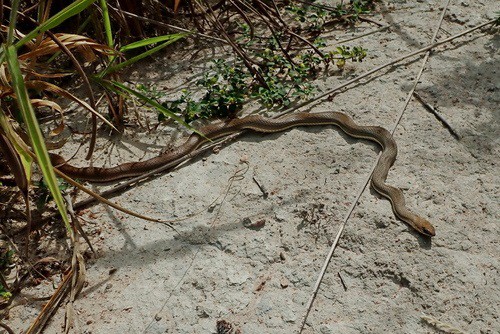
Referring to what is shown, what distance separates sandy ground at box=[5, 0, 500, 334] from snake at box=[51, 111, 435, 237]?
88 mm

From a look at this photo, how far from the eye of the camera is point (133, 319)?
3656mm

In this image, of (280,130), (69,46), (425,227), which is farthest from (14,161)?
(425,227)

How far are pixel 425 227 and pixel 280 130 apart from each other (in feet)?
6.10

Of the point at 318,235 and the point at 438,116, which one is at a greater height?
the point at 438,116

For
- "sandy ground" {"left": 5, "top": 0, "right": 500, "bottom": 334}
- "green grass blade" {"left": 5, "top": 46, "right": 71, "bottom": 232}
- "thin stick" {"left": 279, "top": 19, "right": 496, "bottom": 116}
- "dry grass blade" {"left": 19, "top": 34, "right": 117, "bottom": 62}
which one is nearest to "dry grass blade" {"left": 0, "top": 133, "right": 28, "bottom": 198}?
"green grass blade" {"left": 5, "top": 46, "right": 71, "bottom": 232}

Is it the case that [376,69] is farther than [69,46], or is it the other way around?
[376,69]

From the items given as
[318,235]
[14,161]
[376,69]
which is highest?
[376,69]

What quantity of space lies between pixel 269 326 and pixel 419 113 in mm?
2884

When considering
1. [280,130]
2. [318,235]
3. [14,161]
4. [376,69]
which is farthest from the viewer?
[376,69]

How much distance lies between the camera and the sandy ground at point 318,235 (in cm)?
365

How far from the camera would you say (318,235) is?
164 inches

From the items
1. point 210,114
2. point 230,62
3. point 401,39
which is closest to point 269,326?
point 210,114

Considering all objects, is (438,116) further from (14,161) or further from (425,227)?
(14,161)

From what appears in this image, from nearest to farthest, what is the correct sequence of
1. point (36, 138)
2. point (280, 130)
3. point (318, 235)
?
point (36, 138)
point (318, 235)
point (280, 130)
